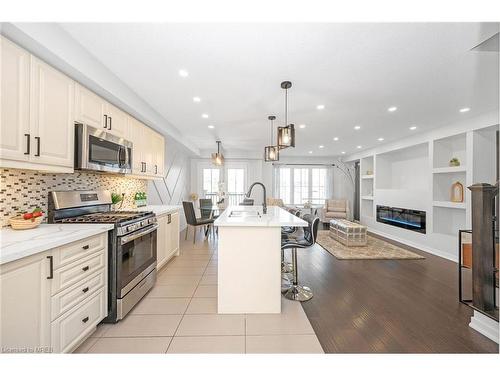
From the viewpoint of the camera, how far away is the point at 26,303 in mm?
1235

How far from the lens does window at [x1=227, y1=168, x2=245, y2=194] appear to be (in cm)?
769

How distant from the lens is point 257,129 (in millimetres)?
4625

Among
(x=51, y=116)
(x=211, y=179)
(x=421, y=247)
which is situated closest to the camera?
(x=51, y=116)

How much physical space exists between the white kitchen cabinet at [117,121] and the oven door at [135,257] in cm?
123

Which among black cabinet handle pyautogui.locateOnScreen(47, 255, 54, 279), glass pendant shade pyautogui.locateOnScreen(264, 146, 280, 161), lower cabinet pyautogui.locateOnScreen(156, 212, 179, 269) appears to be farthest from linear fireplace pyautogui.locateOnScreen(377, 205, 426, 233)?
black cabinet handle pyautogui.locateOnScreen(47, 255, 54, 279)

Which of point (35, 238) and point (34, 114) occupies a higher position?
point (34, 114)

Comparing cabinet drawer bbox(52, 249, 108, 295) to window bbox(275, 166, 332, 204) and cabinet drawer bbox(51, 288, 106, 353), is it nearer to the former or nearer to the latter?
cabinet drawer bbox(51, 288, 106, 353)

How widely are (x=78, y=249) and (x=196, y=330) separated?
3.82 ft

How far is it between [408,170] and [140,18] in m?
6.69

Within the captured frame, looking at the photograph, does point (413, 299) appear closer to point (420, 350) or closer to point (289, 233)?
point (420, 350)

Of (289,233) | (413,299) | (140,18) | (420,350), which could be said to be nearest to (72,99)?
(140,18)

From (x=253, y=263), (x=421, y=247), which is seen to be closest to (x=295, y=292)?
(x=253, y=263)

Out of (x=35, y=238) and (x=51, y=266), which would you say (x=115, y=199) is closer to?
(x=35, y=238)

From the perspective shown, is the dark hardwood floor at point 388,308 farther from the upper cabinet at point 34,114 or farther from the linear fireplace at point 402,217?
the upper cabinet at point 34,114
